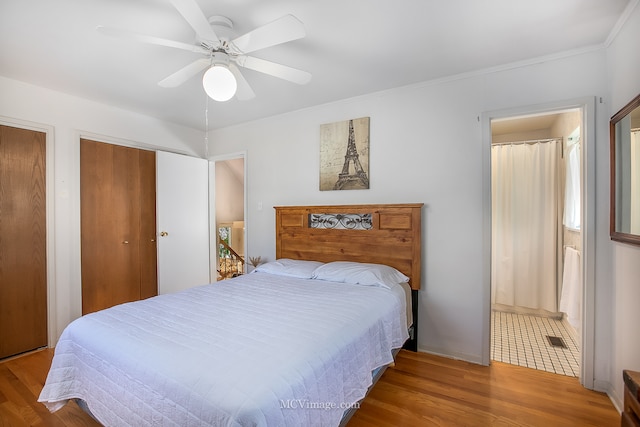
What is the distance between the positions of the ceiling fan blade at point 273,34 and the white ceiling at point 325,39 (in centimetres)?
22

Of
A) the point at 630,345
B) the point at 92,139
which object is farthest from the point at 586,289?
the point at 92,139

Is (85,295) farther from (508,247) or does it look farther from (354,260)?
(508,247)

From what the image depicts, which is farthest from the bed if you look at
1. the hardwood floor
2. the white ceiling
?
the white ceiling

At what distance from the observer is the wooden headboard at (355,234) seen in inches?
105

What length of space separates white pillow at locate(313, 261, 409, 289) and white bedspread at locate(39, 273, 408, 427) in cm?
27

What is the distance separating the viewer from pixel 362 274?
242 cm

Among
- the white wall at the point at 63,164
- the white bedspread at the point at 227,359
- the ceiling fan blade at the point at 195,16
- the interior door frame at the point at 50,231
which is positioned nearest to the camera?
the white bedspread at the point at 227,359

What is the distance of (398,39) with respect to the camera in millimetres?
1992

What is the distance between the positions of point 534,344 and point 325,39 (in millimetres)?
3205

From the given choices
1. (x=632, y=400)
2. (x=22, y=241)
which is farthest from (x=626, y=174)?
(x=22, y=241)

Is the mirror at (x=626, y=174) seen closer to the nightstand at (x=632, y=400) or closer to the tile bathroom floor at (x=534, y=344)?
the nightstand at (x=632, y=400)

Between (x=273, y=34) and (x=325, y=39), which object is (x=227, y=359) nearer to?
(x=273, y=34)

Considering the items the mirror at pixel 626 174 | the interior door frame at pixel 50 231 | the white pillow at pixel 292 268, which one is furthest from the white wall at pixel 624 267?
the interior door frame at pixel 50 231

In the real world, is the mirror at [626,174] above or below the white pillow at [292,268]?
above
